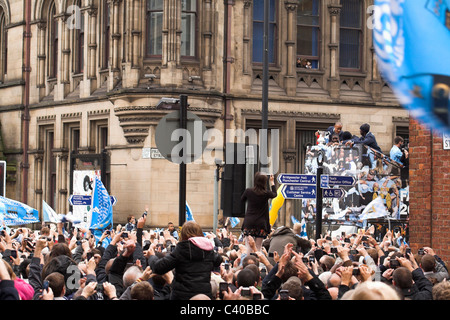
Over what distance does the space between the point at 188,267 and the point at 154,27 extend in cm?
2067

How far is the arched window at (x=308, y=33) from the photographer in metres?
30.1

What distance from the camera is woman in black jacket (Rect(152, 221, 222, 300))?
289 inches

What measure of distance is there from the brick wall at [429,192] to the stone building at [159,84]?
1392 centimetres

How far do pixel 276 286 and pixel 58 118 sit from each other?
2581 centimetres

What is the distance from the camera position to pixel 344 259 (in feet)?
28.9

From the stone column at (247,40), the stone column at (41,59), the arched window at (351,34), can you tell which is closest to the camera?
the stone column at (247,40)

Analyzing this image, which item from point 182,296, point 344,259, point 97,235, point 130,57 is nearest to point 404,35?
point 182,296

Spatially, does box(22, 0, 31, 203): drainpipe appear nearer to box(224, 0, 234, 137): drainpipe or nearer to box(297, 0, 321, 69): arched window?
box(224, 0, 234, 137): drainpipe

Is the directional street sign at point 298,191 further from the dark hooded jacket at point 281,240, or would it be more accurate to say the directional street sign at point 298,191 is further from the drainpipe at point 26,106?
the drainpipe at point 26,106

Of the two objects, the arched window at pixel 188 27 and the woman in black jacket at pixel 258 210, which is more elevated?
the arched window at pixel 188 27

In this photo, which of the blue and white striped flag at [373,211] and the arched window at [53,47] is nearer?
the blue and white striped flag at [373,211]

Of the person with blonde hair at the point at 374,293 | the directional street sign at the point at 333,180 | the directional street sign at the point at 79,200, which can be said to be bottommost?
the directional street sign at the point at 79,200

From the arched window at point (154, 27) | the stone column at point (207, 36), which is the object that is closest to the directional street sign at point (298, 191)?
the stone column at point (207, 36)

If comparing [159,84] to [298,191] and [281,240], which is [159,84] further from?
[281,240]
